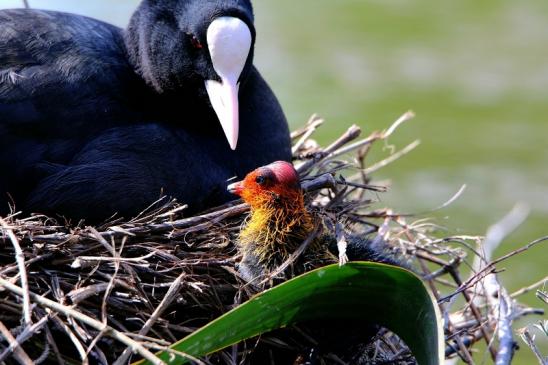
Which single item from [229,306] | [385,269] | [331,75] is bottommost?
[331,75]

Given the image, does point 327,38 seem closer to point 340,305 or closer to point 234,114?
point 234,114

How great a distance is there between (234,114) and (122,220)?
49 centimetres

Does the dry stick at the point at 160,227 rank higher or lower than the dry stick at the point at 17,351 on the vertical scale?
higher

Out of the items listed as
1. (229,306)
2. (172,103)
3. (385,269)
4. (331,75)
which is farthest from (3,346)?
(331,75)

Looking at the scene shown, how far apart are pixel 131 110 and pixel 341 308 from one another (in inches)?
42.6

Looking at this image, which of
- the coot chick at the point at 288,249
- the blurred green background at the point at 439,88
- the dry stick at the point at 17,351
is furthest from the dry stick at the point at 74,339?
the blurred green background at the point at 439,88

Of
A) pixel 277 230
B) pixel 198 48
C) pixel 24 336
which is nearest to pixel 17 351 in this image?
pixel 24 336

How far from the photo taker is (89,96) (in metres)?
4.12

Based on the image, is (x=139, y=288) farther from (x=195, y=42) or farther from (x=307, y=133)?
(x=307, y=133)

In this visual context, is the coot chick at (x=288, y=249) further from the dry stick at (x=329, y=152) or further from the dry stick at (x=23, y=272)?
the dry stick at (x=329, y=152)

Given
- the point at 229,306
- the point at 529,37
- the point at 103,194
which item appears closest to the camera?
the point at 229,306

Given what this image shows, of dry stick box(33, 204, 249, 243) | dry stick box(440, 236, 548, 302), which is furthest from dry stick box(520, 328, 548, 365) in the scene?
dry stick box(33, 204, 249, 243)

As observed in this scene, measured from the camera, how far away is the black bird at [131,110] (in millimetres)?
4008

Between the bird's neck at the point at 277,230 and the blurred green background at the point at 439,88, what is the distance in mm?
3308
